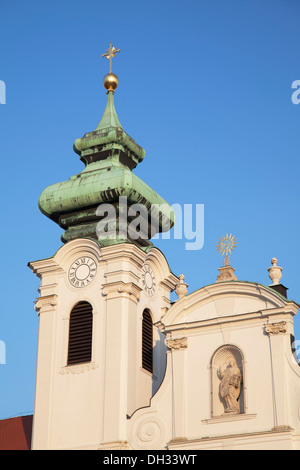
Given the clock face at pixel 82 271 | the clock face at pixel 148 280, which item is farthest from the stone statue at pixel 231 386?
the clock face at pixel 82 271

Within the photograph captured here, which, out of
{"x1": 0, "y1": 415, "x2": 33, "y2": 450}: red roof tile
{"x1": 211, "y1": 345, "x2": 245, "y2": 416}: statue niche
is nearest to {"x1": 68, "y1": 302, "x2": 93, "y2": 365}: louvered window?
{"x1": 0, "y1": 415, "x2": 33, "y2": 450}: red roof tile

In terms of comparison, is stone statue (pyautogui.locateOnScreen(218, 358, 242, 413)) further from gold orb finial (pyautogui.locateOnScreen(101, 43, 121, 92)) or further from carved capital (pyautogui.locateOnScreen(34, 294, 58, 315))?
gold orb finial (pyautogui.locateOnScreen(101, 43, 121, 92))

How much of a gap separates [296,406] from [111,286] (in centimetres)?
613

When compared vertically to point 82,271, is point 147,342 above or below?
below

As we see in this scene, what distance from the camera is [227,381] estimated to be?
2291cm

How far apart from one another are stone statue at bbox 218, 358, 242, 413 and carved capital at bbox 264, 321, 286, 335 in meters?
1.18

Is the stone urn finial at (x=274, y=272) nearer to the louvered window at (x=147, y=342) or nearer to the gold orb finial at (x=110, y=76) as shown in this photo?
the louvered window at (x=147, y=342)

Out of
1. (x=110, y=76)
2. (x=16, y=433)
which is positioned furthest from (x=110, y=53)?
(x=16, y=433)

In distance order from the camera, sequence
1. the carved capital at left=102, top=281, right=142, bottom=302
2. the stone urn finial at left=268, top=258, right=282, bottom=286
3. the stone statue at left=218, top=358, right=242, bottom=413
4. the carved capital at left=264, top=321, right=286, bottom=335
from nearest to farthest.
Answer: the stone statue at left=218, top=358, right=242, bottom=413, the carved capital at left=264, top=321, right=286, bottom=335, the stone urn finial at left=268, top=258, right=282, bottom=286, the carved capital at left=102, top=281, right=142, bottom=302

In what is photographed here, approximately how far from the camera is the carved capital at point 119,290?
25.4 metres

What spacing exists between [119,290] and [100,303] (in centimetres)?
73

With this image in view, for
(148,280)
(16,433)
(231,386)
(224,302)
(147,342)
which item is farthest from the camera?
(16,433)

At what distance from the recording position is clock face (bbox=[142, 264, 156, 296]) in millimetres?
26656

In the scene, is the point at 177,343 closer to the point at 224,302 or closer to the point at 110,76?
the point at 224,302
